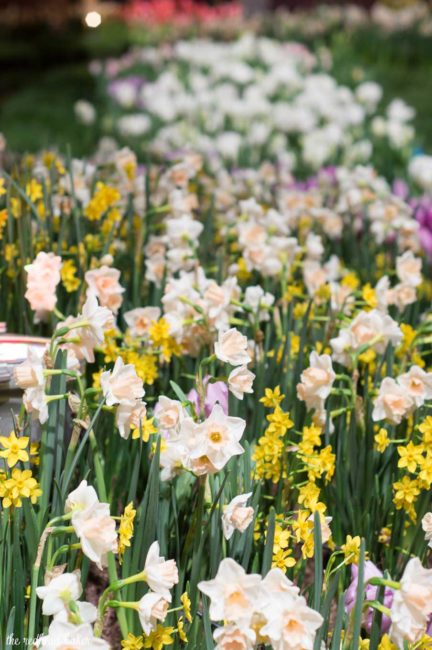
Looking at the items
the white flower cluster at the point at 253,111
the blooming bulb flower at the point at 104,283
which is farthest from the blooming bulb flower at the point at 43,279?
the white flower cluster at the point at 253,111

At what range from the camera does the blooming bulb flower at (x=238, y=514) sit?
137 cm

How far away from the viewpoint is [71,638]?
44.4 inches

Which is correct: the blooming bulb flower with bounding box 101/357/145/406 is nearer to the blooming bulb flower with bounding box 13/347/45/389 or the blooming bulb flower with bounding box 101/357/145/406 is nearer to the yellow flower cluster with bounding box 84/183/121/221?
the blooming bulb flower with bounding box 13/347/45/389

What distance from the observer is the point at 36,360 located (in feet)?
4.85

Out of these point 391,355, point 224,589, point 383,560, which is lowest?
point 383,560

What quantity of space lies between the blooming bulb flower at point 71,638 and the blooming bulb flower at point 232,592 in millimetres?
132

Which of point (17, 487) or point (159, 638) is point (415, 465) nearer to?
point (159, 638)

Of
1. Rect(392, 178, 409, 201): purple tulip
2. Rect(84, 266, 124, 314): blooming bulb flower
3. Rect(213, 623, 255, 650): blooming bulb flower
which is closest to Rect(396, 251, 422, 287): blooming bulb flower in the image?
Rect(84, 266, 124, 314): blooming bulb flower

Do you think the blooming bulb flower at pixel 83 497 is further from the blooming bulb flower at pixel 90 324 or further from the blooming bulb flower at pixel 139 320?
the blooming bulb flower at pixel 139 320

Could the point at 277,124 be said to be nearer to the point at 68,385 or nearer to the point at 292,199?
the point at 292,199

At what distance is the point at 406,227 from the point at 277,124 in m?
2.87

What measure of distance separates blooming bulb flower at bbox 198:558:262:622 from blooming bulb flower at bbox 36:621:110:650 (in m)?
0.13

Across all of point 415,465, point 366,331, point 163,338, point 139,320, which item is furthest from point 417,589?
point 139,320

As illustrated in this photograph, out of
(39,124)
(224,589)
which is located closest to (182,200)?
(224,589)
